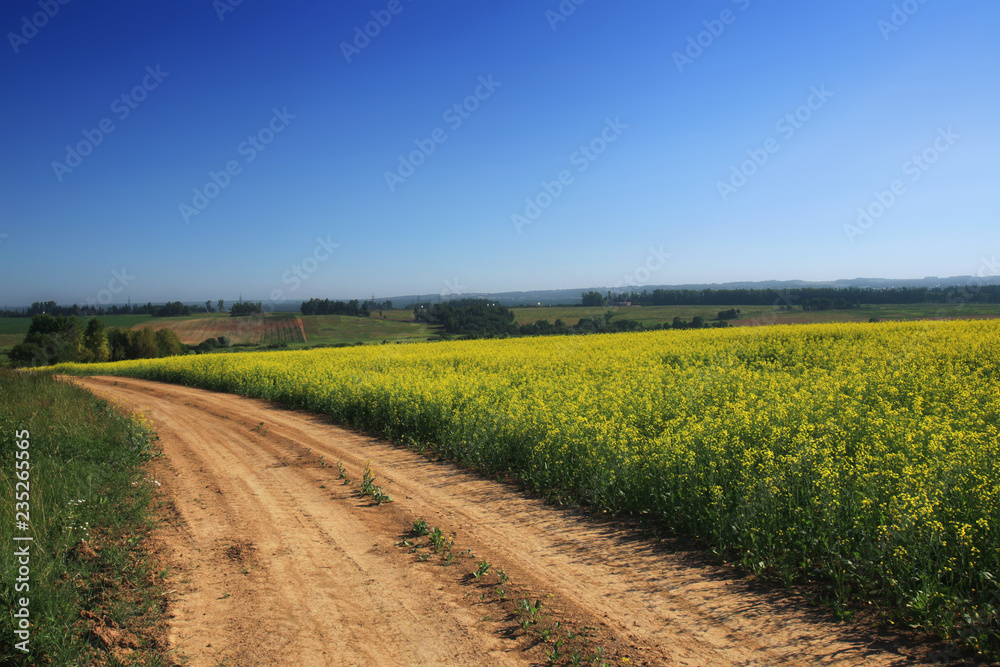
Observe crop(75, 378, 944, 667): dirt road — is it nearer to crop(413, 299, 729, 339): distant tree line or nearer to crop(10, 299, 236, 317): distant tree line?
crop(413, 299, 729, 339): distant tree line

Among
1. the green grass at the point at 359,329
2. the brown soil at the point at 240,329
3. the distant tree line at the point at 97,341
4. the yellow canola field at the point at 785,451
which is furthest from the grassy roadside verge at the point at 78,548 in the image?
the distant tree line at the point at 97,341

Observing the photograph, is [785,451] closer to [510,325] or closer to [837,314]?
[837,314]

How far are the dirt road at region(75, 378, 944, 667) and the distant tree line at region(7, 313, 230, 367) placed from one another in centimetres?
6253

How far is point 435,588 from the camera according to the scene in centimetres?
486

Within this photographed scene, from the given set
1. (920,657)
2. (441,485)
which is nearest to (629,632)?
(920,657)

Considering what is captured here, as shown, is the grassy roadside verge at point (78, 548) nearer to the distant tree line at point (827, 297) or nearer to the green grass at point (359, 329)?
the green grass at point (359, 329)

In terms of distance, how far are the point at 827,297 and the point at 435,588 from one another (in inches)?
2028

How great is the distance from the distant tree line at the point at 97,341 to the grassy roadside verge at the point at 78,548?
5839 centimetres

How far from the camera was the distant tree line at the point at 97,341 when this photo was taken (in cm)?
5847

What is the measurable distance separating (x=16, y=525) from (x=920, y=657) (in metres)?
8.07

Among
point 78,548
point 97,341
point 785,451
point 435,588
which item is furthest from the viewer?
point 97,341

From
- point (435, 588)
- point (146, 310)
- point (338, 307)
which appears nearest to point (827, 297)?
point (435, 588)

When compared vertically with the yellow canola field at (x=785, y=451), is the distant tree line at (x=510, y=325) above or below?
above

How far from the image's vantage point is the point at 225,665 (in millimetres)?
3754
